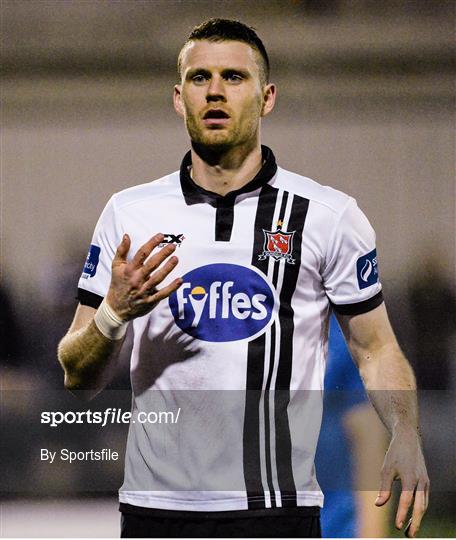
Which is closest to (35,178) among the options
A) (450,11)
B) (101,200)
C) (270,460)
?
(101,200)

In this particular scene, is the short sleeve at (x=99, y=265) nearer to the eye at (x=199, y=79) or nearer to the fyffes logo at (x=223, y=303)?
the fyffes logo at (x=223, y=303)

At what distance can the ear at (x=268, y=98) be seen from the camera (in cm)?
216

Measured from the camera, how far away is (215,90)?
208cm

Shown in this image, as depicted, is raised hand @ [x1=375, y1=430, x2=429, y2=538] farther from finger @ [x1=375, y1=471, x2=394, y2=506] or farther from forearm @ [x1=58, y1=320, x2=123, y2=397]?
forearm @ [x1=58, y1=320, x2=123, y2=397]

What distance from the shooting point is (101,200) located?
2.27 metres

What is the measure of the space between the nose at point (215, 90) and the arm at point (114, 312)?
373mm

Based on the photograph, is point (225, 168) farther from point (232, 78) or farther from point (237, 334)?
point (237, 334)

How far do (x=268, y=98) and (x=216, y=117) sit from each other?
0.55ft

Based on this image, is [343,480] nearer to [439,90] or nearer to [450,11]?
[439,90]

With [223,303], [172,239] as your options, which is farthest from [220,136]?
[223,303]

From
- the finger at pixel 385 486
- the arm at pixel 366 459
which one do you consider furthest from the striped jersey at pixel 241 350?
the arm at pixel 366 459

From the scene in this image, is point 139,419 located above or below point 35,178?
below

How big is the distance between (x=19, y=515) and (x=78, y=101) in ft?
3.27

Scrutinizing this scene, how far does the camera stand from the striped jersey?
6.45 feet
